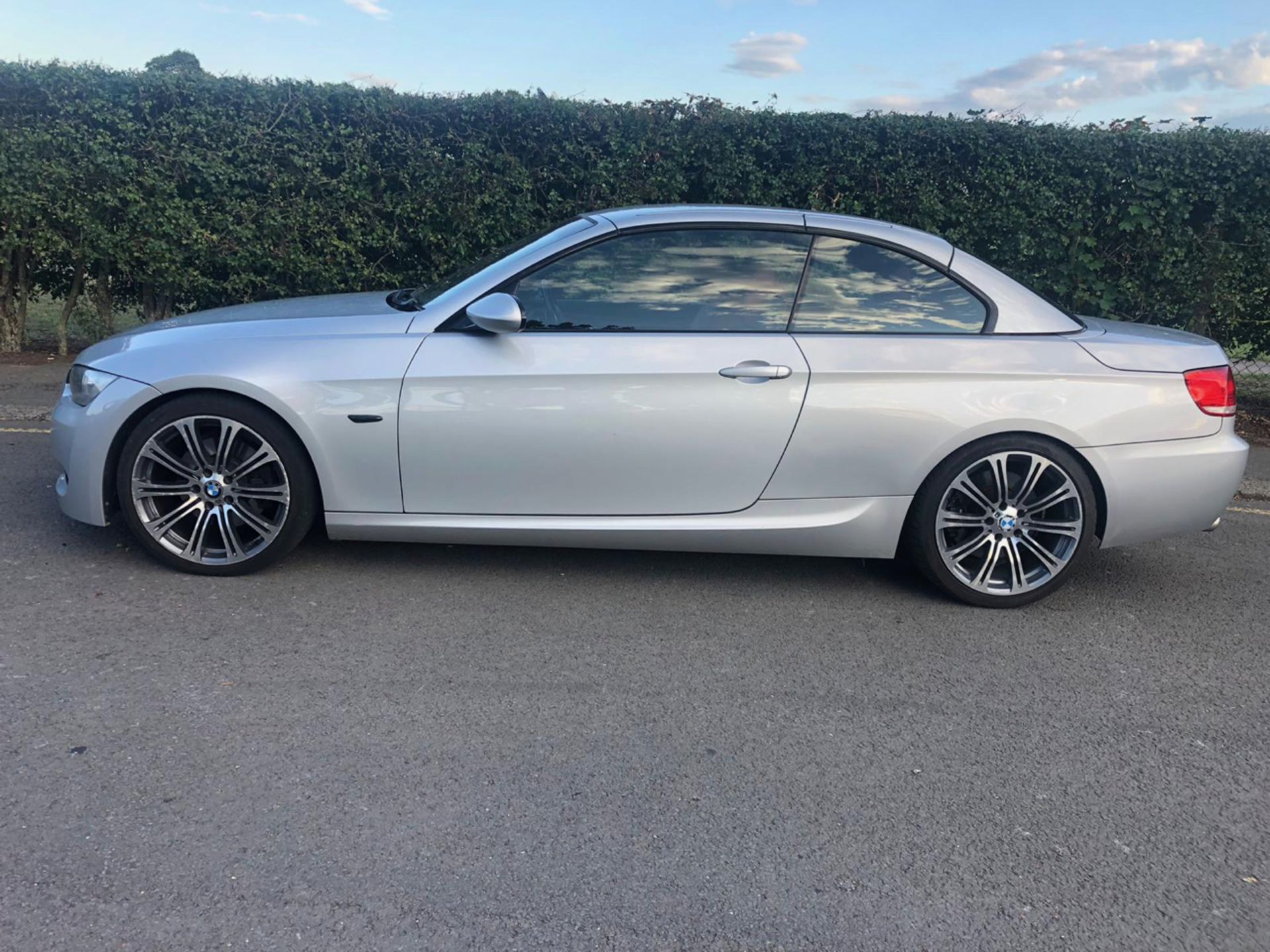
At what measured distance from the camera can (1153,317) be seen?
26.9 ft

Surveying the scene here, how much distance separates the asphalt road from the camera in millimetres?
2357

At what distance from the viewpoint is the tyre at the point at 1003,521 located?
4.15 meters

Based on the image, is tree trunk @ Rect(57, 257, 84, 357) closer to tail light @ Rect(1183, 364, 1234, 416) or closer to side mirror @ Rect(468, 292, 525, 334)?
side mirror @ Rect(468, 292, 525, 334)

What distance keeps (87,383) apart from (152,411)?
0.33 m

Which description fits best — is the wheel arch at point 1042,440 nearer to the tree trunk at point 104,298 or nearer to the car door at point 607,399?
the car door at point 607,399

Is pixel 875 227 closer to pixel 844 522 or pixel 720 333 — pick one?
pixel 720 333

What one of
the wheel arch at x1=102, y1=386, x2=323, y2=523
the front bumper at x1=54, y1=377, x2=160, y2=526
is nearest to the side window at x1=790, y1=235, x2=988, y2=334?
the wheel arch at x1=102, y1=386, x2=323, y2=523

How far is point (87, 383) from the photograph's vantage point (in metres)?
4.15

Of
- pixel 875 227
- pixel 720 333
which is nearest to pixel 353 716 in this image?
pixel 720 333

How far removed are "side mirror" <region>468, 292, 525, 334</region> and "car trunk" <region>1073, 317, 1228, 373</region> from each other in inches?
91.6

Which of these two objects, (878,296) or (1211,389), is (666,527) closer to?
(878,296)

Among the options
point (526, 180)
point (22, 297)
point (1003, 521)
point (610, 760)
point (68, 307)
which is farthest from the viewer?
point (68, 307)

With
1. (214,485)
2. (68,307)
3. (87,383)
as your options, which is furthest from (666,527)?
(68,307)

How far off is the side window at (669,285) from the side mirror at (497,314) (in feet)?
0.48
